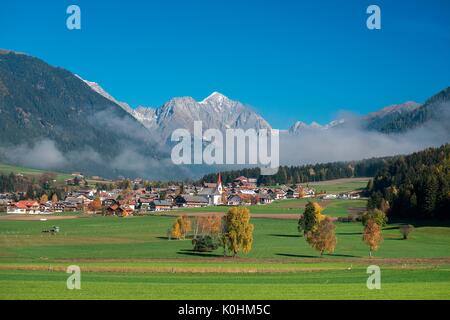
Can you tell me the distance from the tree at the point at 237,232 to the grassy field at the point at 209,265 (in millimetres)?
1998

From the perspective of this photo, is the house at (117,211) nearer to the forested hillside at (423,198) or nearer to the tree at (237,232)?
the forested hillside at (423,198)

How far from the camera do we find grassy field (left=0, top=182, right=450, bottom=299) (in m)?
36.8

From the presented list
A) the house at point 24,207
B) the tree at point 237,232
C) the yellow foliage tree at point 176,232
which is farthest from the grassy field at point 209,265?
the house at point 24,207

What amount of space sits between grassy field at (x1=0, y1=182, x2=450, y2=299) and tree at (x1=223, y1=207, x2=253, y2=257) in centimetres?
200

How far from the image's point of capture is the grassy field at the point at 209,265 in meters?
36.8

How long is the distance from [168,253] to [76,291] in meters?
39.5

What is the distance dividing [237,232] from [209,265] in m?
14.3

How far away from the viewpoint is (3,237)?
315 feet

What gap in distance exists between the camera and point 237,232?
74688 mm

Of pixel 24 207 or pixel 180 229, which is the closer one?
pixel 180 229

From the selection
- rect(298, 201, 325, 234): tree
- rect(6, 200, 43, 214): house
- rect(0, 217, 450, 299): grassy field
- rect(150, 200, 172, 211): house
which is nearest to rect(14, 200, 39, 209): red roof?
rect(6, 200, 43, 214): house

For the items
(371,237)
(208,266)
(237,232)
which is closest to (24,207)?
(237,232)

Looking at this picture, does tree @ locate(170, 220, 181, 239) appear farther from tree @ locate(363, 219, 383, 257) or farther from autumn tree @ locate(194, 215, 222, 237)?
tree @ locate(363, 219, 383, 257)

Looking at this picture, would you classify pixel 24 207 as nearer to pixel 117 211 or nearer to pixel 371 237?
pixel 117 211
